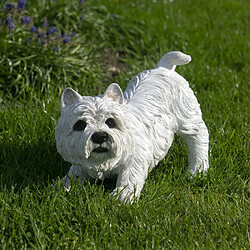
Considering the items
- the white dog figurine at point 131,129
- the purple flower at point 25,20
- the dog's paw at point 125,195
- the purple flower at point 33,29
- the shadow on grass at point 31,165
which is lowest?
the shadow on grass at point 31,165

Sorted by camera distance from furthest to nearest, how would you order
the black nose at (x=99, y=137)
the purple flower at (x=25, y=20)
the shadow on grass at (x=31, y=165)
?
the purple flower at (x=25, y=20), the shadow on grass at (x=31, y=165), the black nose at (x=99, y=137)

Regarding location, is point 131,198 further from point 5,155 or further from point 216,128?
point 216,128

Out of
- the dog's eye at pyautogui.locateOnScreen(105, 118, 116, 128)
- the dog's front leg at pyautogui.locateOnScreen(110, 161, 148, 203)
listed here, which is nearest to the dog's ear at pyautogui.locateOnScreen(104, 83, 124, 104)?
the dog's eye at pyautogui.locateOnScreen(105, 118, 116, 128)

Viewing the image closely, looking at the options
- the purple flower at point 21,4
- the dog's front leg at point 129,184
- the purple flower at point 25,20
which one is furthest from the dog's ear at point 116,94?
the purple flower at point 25,20

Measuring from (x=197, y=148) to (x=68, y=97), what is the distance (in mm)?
1306

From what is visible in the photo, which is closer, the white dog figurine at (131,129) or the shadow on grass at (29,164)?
the white dog figurine at (131,129)

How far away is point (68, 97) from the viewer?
3.12 m

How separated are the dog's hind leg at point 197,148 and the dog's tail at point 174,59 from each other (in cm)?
53

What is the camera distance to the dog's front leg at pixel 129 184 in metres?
3.27

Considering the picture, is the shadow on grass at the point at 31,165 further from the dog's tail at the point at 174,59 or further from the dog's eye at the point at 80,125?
the dog's tail at the point at 174,59

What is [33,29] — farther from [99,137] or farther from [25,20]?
[99,137]

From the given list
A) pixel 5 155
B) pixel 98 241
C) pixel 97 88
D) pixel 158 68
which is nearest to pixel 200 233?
pixel 98 241

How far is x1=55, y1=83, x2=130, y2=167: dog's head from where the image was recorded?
9.57 feet

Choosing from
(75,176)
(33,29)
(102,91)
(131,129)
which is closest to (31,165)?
(75,176)
